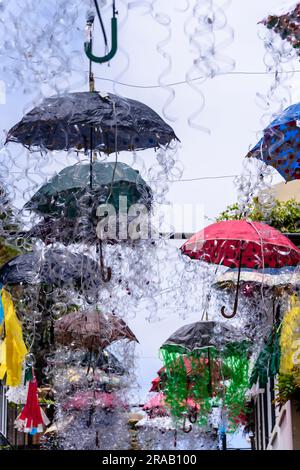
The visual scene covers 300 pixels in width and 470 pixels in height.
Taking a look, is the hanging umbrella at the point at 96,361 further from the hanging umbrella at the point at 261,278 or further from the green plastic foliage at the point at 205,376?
the hanging umbrella at the point at 261,278

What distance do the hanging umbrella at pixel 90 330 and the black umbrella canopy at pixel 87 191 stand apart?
2.58 meters

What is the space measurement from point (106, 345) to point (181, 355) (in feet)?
2.98

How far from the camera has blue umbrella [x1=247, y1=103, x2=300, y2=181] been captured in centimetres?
750

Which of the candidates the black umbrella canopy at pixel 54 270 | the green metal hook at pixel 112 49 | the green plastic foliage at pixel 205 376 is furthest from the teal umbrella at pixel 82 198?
the green plastic foliage at pixel 205 376

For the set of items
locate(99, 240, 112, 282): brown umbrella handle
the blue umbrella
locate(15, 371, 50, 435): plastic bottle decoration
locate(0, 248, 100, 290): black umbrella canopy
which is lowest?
locate(15, 371, 50, 435): plastic bottle decoration

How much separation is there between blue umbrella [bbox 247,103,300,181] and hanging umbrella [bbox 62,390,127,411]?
6.92 meters

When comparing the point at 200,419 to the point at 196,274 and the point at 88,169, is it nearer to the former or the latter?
the point at 196,274

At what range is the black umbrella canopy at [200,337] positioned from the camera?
1180 cm

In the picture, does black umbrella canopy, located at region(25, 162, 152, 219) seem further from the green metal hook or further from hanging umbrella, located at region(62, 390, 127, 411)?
hanging umbrella, located at region(62, 390, 127, 411)

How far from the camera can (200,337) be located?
39.0 ft

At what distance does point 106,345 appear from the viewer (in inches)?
466

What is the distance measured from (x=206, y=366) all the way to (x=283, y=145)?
13.8ft

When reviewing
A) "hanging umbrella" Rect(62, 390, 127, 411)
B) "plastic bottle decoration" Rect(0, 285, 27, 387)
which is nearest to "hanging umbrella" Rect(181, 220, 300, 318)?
"plastic bottle decoration" Rect(0, 285, 27, 387)
